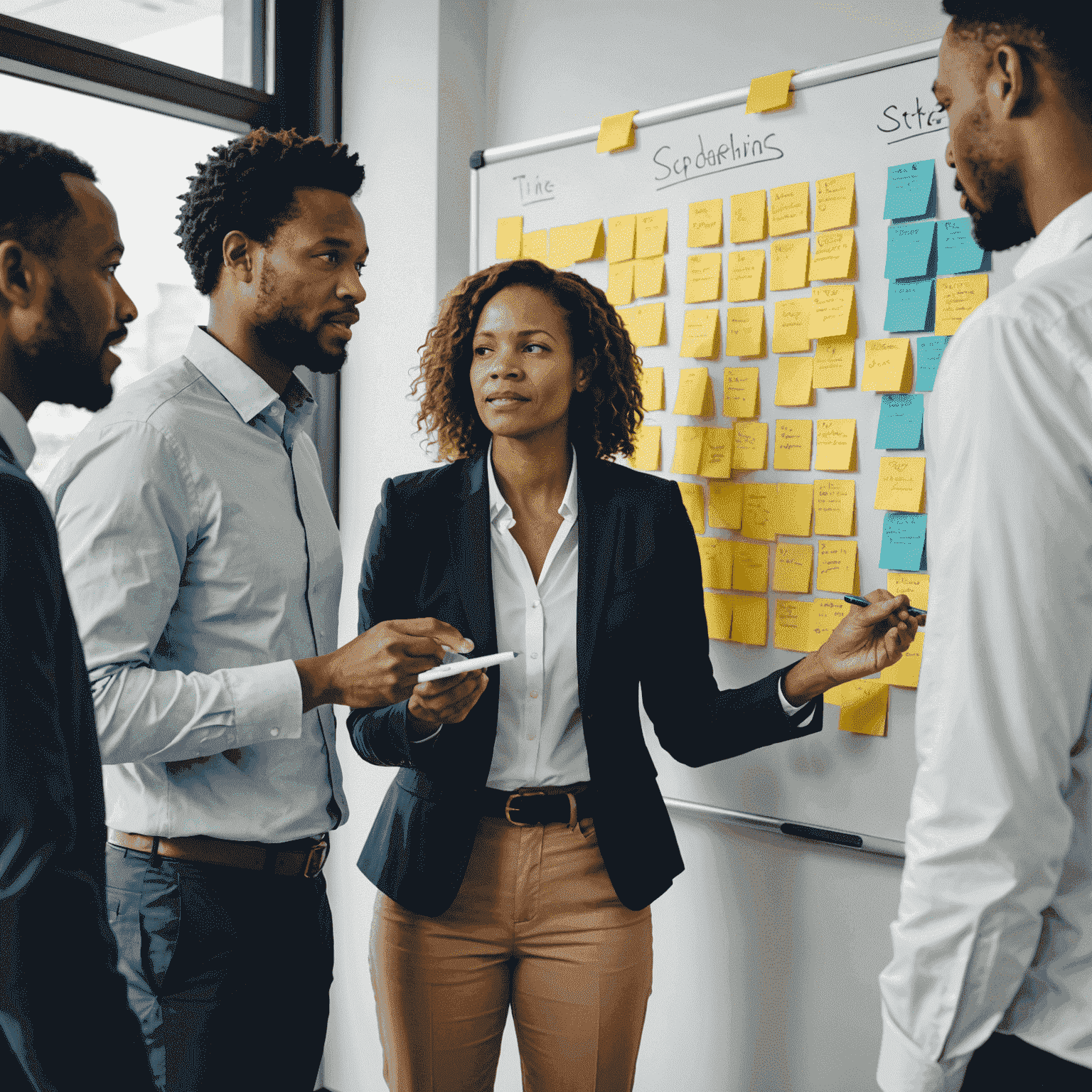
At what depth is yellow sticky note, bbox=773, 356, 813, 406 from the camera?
5.95ft

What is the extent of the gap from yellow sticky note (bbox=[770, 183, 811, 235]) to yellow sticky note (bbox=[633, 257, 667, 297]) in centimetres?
24

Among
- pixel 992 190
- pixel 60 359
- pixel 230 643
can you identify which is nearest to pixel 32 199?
pixel 60 359

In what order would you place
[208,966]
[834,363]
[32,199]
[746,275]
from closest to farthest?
[32,199] < [208,966] < [834,363] < [746,275]

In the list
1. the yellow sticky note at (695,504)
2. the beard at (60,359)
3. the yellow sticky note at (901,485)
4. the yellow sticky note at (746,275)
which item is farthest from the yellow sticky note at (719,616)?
the beard at (60,359)

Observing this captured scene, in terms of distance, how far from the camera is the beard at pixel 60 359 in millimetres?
895

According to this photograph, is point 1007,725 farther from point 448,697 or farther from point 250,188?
point 250,188

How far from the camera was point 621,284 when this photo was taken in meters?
2.05

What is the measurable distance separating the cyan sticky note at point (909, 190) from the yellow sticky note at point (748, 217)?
0.76 feet

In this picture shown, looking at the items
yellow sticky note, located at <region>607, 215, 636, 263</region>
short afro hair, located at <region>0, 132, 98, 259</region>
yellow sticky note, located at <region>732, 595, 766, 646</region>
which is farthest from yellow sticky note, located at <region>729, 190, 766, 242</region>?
short afro hair, located at <region>0, 132, 98, 259</region>

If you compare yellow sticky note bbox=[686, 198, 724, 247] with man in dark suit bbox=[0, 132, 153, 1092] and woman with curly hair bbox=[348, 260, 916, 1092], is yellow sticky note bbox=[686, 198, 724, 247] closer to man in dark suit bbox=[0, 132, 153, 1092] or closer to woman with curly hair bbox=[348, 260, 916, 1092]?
woman with curly hair bbox=[348, 260, 916, 1092]

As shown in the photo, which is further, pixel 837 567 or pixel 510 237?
pixel 510 237

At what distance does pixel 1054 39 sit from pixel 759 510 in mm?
1049

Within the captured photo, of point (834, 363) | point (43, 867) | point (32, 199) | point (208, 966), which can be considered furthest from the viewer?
point (834, 363)

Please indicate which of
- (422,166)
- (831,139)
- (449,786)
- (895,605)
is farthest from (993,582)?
(422,166)
